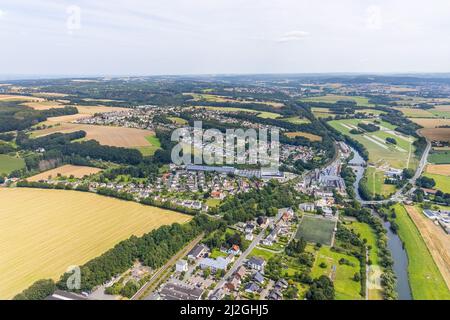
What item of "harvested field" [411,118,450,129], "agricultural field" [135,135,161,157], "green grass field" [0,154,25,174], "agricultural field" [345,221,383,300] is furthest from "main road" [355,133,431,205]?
"green grass field" [0,154,25,174]

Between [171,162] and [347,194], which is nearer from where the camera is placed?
[347,194]

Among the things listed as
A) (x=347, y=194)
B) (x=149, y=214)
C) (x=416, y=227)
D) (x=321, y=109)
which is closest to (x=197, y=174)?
(x=149, y=214)

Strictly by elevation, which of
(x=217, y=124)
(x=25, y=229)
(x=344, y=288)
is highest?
(x=217, y=124)

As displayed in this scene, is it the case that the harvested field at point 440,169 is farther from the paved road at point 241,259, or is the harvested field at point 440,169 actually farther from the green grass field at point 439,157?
the paved road at point 241,259

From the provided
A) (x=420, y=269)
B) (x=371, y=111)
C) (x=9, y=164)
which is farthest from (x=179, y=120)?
(x=371, y=111)

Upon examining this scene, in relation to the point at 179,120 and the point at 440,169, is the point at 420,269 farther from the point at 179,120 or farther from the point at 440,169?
the point at 179,120

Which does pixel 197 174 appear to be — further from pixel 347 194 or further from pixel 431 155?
pixel 431 155
